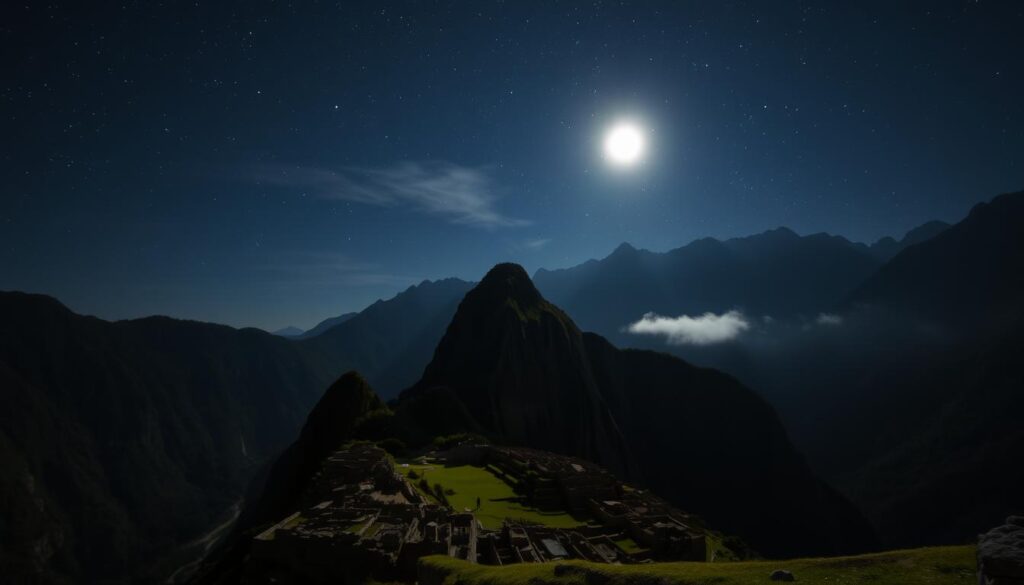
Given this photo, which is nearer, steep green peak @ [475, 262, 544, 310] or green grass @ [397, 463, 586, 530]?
green grass @ [397, 463, 586, 530]

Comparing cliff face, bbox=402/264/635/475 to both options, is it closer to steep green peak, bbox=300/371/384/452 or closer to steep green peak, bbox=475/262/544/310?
steep green peak, bbox=475/262/544/310

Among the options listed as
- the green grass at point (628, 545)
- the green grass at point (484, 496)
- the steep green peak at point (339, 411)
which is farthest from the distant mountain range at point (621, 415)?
the green grass at point (628, 545)

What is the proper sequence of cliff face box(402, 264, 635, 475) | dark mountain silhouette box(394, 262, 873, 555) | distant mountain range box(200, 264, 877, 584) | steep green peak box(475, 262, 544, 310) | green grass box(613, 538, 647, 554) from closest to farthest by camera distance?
green grass box(613, 538, 647, 554)
distant mountain range box(200, 264, 877, 584)
cliff face box(402, 264, 635, 475)
dark mountain silhouette box(394, 262, 873, 555)
steep green peak box(475, 262, 544, 310)

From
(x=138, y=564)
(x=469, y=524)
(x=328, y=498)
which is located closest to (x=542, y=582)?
(x=469, y=524)

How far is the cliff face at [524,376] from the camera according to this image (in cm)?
12606

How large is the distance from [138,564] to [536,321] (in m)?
160

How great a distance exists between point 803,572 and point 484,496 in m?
Answer: 35.0

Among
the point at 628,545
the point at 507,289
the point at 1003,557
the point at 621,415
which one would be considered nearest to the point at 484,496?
the point at 628,545

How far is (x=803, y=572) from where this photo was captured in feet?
38.1

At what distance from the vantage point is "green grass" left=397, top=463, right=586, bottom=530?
3594 centimetres

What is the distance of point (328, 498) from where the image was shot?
36250 millimetres

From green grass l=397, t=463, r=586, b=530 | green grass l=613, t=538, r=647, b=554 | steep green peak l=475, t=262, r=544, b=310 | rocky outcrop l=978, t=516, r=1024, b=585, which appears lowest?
green grass l=613, t=538, r=647, b=554

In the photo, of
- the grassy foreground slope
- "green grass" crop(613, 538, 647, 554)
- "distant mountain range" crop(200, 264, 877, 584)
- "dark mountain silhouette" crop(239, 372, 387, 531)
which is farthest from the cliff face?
the grassy foreground slope

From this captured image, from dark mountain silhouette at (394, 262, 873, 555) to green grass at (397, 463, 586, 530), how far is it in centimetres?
4686
